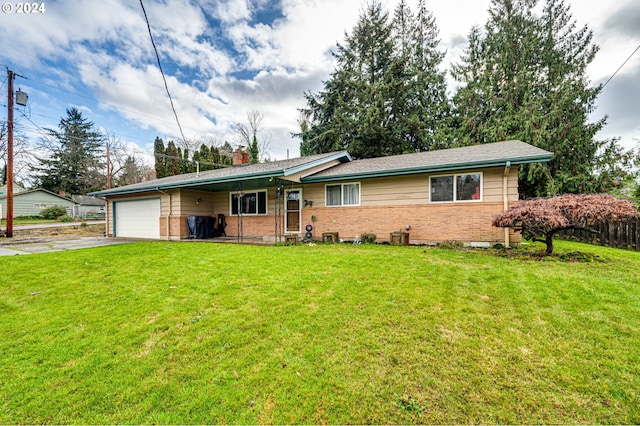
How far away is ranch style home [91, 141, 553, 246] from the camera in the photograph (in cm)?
798

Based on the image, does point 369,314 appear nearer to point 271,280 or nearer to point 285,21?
point 271,280

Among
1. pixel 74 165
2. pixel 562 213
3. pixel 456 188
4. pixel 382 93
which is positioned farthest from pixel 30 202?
pixel 562 213

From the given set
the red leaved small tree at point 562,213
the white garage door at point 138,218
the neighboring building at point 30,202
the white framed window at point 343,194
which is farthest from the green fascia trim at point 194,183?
the neighboring building at point 30,202

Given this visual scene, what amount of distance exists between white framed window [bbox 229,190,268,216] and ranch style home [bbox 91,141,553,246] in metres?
0.05

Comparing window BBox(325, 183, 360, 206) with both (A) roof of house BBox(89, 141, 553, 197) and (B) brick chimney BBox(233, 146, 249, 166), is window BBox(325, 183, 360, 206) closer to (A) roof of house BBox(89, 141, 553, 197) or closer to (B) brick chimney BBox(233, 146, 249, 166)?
(A) roof of house BBox(89, 141, 553, 197)

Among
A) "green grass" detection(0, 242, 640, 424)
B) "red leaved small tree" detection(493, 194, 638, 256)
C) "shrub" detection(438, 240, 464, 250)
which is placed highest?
"red leaved small tree" detection(493, 194, 638, 256)

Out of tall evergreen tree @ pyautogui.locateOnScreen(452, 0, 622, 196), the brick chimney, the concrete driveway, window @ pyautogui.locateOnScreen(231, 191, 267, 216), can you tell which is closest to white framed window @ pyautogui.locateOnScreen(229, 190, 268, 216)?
window @ pyautogui.locateOnScreen(231, 191, 267, 216)

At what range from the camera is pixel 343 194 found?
10.3 meters

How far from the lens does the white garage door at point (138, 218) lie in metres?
13.0

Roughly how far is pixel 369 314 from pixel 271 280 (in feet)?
6.75

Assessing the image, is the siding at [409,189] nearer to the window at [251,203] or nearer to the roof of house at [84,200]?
the window at [251,203]

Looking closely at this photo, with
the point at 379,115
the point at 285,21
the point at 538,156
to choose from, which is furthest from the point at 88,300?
the point at 379,115

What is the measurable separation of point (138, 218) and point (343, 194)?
10828mm

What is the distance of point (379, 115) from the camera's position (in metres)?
19.1
